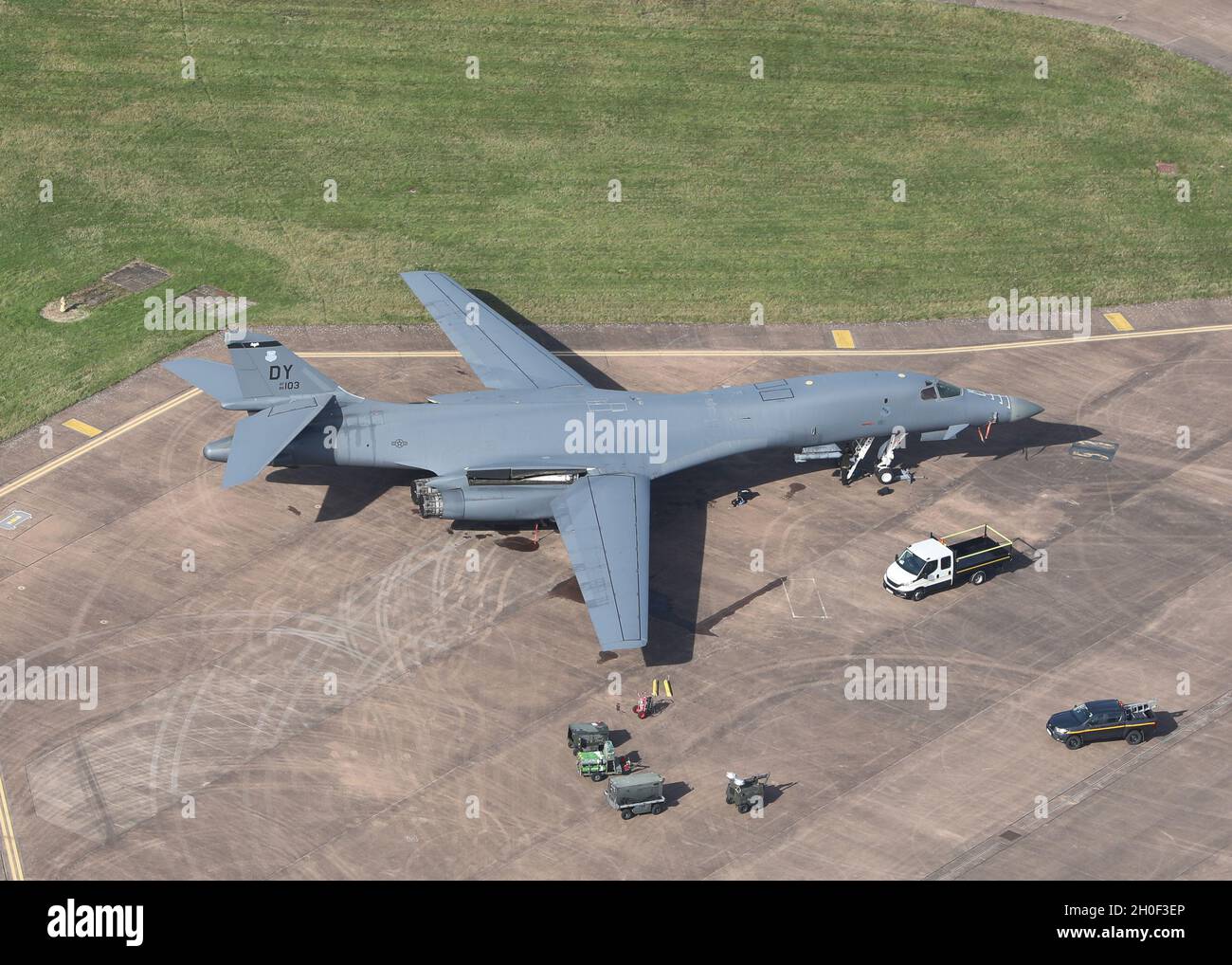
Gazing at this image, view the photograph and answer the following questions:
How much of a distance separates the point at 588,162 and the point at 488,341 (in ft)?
62.7

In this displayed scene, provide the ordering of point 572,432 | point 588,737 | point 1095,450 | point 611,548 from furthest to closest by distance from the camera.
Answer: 1. point 1095,450
2. point 572,432
3. point 611,548
4. point 588,737

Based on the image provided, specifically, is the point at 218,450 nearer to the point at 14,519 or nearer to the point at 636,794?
the point at 14,519

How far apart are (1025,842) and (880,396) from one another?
19427 mm

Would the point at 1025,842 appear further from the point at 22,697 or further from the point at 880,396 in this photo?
the point at 22,697

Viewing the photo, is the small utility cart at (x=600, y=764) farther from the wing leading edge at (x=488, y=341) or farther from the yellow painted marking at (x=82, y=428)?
the yellow painted marking at (x=82, y=428)

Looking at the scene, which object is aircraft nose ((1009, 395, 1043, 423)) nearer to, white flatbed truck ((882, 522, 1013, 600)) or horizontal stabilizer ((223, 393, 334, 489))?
white flatbed truck ((882, 522, 1013, 600))

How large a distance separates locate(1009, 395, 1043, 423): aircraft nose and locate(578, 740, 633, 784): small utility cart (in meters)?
22.7

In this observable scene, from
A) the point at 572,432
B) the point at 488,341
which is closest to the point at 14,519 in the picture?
the point at 488,341

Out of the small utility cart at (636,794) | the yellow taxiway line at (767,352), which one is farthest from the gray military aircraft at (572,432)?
the small utility cart at (636,794)

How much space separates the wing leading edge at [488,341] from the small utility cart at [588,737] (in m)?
16.9

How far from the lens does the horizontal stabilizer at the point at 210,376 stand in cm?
5953

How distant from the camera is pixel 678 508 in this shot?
60.0 meters

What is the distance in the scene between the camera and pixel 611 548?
54156 mm

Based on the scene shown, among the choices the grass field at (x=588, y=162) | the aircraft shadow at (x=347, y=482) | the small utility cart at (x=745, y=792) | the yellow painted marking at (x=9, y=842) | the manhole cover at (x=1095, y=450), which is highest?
the grass field at (x=588, y=162)
